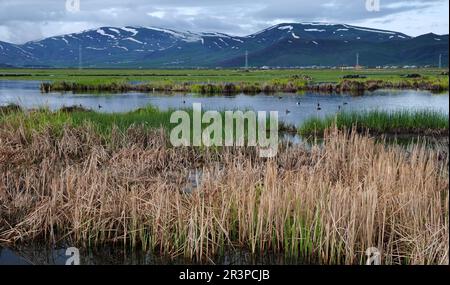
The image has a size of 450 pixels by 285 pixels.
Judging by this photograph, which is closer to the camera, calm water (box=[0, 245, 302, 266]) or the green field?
calm water (box=[0, 245, 302, 266])

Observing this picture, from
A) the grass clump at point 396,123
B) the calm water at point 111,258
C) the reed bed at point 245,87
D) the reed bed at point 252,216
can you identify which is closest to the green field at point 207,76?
the reed bed at point 245,87

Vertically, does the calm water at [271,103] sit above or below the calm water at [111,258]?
above

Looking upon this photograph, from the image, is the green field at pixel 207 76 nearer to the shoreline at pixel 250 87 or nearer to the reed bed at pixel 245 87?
the reed bed at pixel 245 87

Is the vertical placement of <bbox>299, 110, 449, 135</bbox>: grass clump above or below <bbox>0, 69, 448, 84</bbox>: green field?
below

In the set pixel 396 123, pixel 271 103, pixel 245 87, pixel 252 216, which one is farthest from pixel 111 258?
pixel 245 87

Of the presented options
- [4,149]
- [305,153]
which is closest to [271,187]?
[305,153]

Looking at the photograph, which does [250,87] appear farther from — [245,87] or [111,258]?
[111,258]

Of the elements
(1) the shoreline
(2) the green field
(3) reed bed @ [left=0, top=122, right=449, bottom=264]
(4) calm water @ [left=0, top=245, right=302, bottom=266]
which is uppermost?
(2) the green field

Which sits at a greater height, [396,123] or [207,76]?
[207,76]

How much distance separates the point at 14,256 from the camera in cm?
901

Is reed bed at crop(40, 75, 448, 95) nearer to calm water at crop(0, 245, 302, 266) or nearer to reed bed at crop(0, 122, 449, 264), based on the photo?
reed bed at crop(0, 122, 449, 264)

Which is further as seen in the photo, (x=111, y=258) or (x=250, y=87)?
(x=250, y=87)

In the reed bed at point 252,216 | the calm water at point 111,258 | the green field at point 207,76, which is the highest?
the green field at point 207,76

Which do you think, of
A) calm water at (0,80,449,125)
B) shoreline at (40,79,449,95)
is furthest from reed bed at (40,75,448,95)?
calm water at (0,80,449,125)
